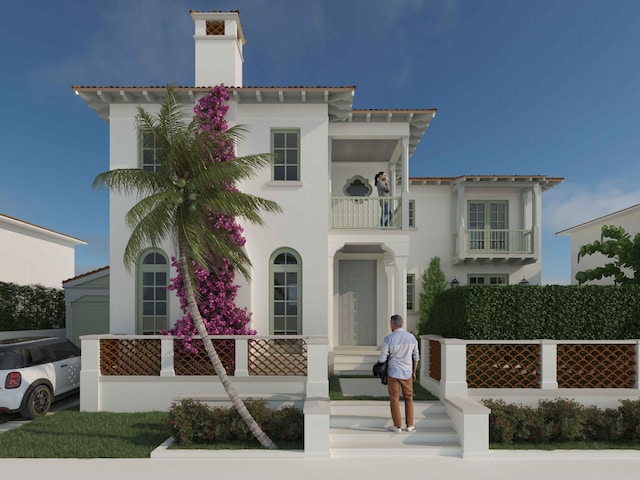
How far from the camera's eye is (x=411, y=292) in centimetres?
1681

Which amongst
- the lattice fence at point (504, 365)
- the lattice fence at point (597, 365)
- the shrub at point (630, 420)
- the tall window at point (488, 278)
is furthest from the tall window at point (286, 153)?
the tall window at point (488, 278)

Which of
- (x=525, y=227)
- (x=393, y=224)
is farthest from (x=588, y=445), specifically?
(x=525, y=227)

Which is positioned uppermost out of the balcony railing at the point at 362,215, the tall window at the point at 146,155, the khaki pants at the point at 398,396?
the tall window at the point at 146,155

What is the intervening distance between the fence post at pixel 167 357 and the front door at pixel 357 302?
6.08 metres

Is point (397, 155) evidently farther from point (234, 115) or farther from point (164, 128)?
point (164, 128)

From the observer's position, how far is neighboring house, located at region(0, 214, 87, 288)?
49.1ft

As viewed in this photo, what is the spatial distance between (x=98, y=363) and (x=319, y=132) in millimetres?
8079

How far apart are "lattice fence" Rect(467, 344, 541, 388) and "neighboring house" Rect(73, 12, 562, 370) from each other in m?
3.04

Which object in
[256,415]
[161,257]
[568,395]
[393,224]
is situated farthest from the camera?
[393,224]

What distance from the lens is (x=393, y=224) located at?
11062 millimetres

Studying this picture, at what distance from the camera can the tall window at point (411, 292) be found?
16.7m

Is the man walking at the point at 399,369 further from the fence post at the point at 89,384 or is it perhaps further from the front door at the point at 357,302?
the fence post at the point at 89,384

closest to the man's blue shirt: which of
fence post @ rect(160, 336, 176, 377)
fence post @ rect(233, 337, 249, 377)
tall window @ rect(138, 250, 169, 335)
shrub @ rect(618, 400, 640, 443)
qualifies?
fence post @ rect(233, 337, 249, 377)

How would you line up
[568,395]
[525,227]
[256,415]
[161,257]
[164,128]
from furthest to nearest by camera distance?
1. [525,227]
2. [161,257]
3. [568,395]
4. [256,415]
5. [164,128]
